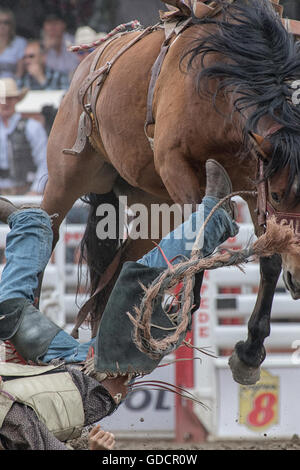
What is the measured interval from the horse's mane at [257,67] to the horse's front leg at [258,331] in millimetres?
811

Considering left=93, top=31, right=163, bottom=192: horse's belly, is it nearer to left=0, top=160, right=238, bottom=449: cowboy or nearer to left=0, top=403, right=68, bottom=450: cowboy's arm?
left=0, top=160, right=238, bottom=449: cowboy

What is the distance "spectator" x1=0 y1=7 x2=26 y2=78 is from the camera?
7.22 metres

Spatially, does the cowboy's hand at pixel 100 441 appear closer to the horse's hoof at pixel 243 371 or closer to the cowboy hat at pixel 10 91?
the horse's hoof at pixel 243 371

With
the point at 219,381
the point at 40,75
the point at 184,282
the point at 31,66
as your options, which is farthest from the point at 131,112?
the point at 31,66

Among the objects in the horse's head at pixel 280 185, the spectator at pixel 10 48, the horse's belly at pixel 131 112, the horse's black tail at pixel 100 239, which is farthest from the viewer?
the spectator at pixel 10 48

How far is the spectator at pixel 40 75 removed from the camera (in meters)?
7.04

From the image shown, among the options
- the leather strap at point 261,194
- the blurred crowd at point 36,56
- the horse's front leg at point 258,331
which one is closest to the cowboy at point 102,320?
the leather strap at point 261,194

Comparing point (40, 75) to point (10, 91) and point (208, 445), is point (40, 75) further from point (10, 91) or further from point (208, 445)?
point (208, 445)

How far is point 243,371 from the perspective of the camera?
341 cm

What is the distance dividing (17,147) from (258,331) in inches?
155

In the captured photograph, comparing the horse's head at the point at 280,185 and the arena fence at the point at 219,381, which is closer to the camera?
the horse's head at the point at 280,185

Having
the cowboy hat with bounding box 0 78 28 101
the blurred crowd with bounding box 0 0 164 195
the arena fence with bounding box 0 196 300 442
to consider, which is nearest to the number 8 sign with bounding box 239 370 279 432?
the arena fence with bounding box 0 196 300 442

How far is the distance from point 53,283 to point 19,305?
228cm
